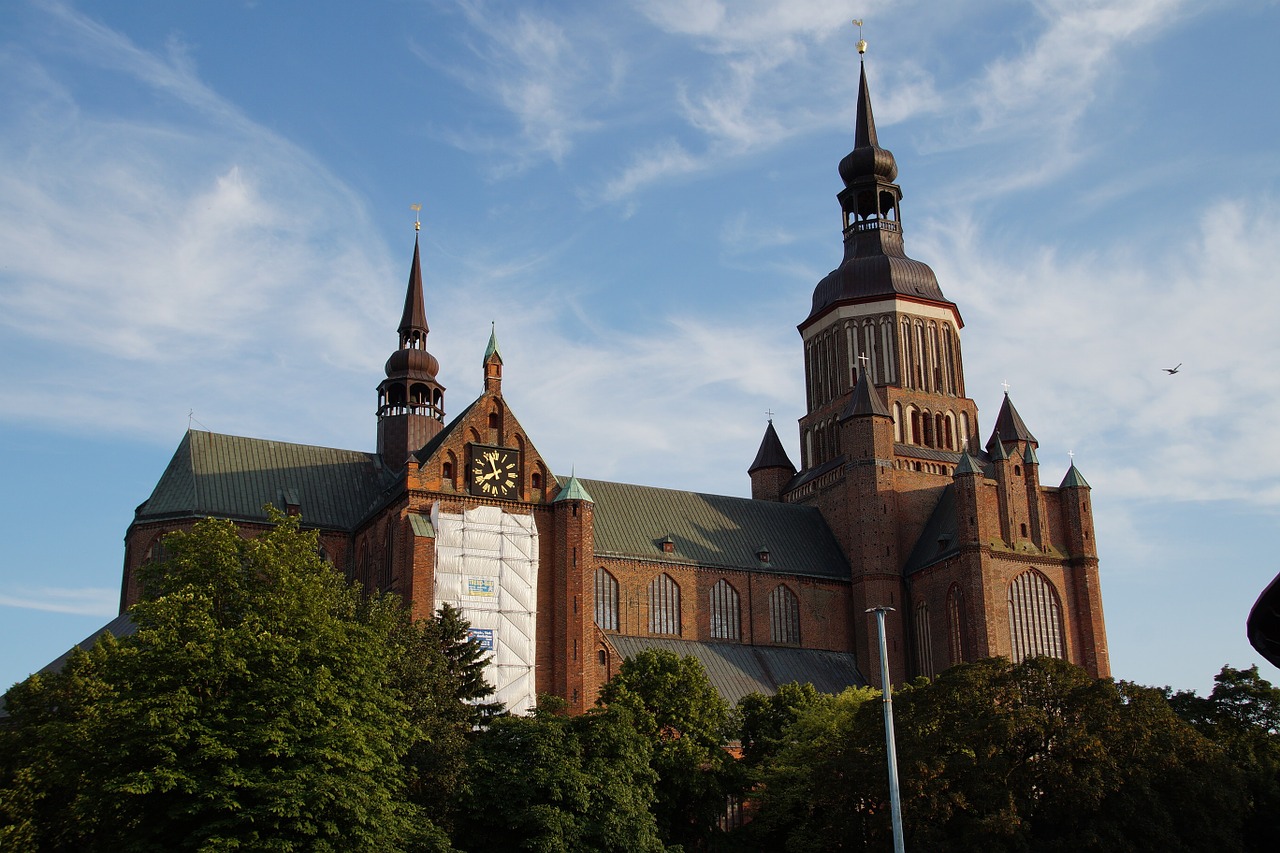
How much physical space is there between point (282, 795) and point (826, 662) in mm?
40670

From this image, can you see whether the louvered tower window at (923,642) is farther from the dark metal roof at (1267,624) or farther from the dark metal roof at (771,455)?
the dark metal roof at (1267,624)

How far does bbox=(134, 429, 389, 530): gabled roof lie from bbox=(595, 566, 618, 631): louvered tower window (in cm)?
1178

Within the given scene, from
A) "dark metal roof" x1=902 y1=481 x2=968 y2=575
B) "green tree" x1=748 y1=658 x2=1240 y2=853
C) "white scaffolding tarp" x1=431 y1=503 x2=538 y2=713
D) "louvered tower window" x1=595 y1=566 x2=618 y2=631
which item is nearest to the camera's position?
"green tree" x1=748 y1=658 x2=1240 y2=853

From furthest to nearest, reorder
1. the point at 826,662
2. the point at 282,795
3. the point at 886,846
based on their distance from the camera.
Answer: the point at 826,662
the point at 886,846
the point at 282,795

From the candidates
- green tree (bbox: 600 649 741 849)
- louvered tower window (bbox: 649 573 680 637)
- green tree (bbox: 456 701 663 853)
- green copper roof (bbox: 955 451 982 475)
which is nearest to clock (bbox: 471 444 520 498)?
green tree (bbox: 600 649 741 849)

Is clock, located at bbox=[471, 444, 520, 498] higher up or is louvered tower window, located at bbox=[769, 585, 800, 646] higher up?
clock, located at bbox=[471, 444, 520, 498]

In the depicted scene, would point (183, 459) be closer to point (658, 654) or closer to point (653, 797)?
point (658, 654)

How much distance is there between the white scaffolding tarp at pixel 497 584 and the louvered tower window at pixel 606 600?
8.98 meters

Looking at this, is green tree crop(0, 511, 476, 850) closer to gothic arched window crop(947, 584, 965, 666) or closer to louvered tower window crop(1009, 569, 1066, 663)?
gothic arched window crop(947, 584, 965, 666)

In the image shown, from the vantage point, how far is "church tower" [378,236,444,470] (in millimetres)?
76125

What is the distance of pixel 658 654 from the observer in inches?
2232

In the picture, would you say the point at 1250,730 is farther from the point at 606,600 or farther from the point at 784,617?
the point at 606,600

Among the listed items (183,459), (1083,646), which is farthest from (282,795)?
(1083,646)

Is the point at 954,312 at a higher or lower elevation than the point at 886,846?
higher
